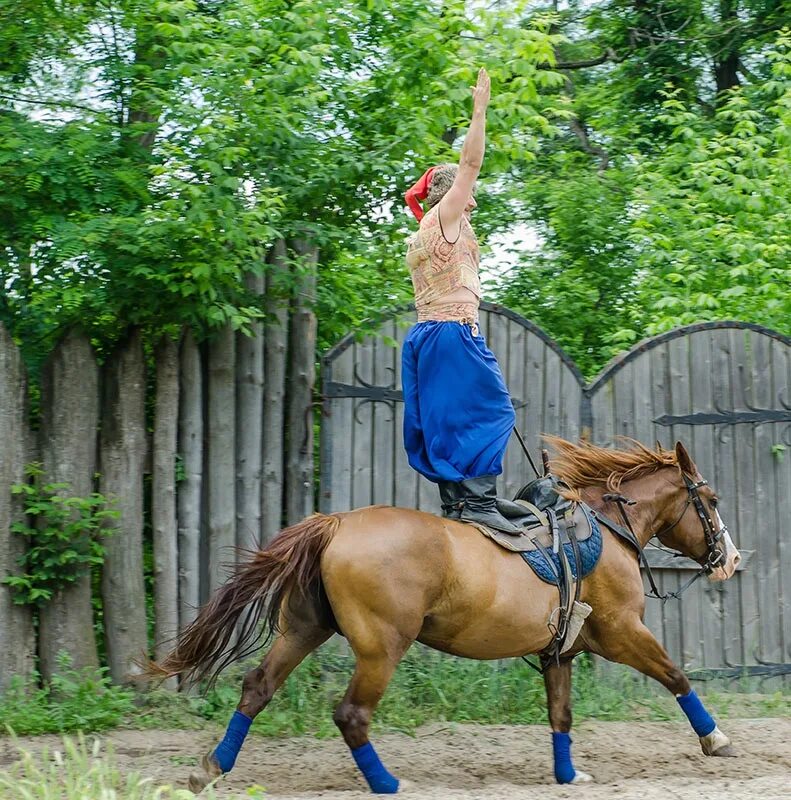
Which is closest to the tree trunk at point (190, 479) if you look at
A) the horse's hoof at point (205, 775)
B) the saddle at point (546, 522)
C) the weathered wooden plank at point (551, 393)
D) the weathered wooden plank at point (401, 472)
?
the weathered wooden plank at point (401, 472)

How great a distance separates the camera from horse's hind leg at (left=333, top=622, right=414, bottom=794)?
189 inches

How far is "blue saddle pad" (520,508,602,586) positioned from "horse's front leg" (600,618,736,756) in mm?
369

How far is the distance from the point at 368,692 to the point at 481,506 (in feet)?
3.40

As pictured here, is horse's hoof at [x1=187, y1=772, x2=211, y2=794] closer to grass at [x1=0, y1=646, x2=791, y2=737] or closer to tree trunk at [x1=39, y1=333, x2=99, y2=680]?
grass at [x1=0, y1=646, x2=791, y2=737]

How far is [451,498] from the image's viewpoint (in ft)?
17.4

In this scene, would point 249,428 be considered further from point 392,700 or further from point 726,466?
point 726,466

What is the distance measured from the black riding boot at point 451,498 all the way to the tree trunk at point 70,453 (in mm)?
2174

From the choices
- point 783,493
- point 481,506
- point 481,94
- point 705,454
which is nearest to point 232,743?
point 481,506

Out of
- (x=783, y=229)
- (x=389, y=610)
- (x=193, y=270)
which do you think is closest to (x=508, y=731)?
(x=389, y=610)

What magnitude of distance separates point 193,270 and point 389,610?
2172mm

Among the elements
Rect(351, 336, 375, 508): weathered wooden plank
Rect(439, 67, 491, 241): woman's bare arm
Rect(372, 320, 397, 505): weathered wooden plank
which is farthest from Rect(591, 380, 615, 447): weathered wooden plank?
Rect(439, 67, 491, 241): woman's bare arm

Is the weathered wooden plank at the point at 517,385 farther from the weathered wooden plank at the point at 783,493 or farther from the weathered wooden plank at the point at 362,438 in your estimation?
the weathered wooden plank at the point at 783,493

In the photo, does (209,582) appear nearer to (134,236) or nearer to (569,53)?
(134,236)

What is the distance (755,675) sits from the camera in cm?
721
